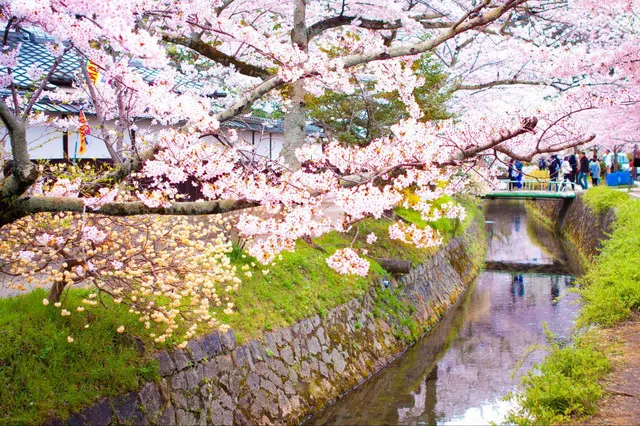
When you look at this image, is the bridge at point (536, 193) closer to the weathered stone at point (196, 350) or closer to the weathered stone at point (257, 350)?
the weathered stone at point (257, 350)

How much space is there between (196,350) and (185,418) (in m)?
0.90

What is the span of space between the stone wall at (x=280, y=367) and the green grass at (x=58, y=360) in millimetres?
222

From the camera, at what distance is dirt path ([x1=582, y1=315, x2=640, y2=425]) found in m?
6.96

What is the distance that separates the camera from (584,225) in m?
26.5

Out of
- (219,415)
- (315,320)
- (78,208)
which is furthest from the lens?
(315,320)

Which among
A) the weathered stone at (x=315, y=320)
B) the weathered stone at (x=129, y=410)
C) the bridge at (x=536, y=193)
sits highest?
the bridge at (x=536, y=193)

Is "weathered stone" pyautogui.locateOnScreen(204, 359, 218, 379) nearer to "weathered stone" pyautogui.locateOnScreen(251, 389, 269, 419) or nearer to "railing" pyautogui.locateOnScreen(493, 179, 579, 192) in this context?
"weathered stone" pyautogui.locateOnScreen(251, 389, 269, 419)

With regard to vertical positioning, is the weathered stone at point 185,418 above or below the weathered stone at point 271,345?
below

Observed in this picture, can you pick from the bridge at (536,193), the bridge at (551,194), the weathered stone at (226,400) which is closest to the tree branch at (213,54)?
the weathered stone at (226,400)

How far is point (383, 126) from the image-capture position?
17891 mm

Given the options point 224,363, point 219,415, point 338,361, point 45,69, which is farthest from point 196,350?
point 45,69

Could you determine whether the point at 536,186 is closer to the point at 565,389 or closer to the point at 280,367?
the point at 280,367

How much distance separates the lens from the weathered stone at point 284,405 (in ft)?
30.4

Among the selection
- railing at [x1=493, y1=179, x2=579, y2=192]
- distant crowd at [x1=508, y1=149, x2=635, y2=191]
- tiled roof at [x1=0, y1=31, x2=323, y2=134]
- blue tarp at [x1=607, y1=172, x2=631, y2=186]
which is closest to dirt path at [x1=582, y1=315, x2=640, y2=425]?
tiled roof at [x1=0, y1=31, x2=323, y2=134]
